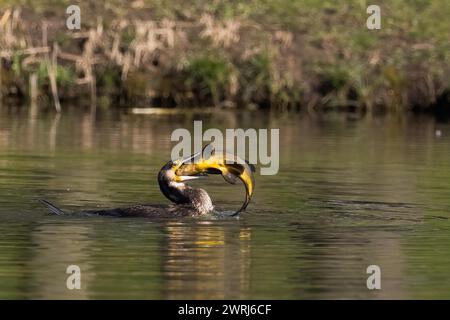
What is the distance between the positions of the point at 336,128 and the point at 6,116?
22.1 ft

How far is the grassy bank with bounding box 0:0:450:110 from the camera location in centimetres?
3712

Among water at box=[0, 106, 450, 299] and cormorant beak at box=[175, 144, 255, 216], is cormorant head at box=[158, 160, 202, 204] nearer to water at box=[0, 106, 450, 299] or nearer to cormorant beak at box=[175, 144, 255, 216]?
cormorant beak at box=[175, 144, 255, 216]

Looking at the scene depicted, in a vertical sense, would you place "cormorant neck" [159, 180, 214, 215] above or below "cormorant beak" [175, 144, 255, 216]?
below

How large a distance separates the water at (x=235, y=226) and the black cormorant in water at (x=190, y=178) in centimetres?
22

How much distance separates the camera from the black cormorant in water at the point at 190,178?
17.5 m

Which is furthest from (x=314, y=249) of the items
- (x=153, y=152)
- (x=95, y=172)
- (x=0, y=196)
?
(x=153, y=152)

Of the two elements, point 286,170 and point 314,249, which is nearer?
point 314,249

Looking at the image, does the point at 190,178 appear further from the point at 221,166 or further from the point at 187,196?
the point at 221,166

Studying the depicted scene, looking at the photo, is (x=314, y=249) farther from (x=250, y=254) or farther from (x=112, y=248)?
(x=112, y=248)

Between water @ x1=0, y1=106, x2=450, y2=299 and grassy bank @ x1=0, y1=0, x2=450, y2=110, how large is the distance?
7536 millimetres

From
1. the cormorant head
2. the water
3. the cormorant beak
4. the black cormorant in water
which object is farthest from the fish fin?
the cormorant beak

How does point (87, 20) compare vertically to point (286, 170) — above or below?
above

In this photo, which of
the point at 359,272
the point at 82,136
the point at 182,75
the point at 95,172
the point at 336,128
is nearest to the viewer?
the point at 359,272

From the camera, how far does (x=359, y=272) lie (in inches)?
556
